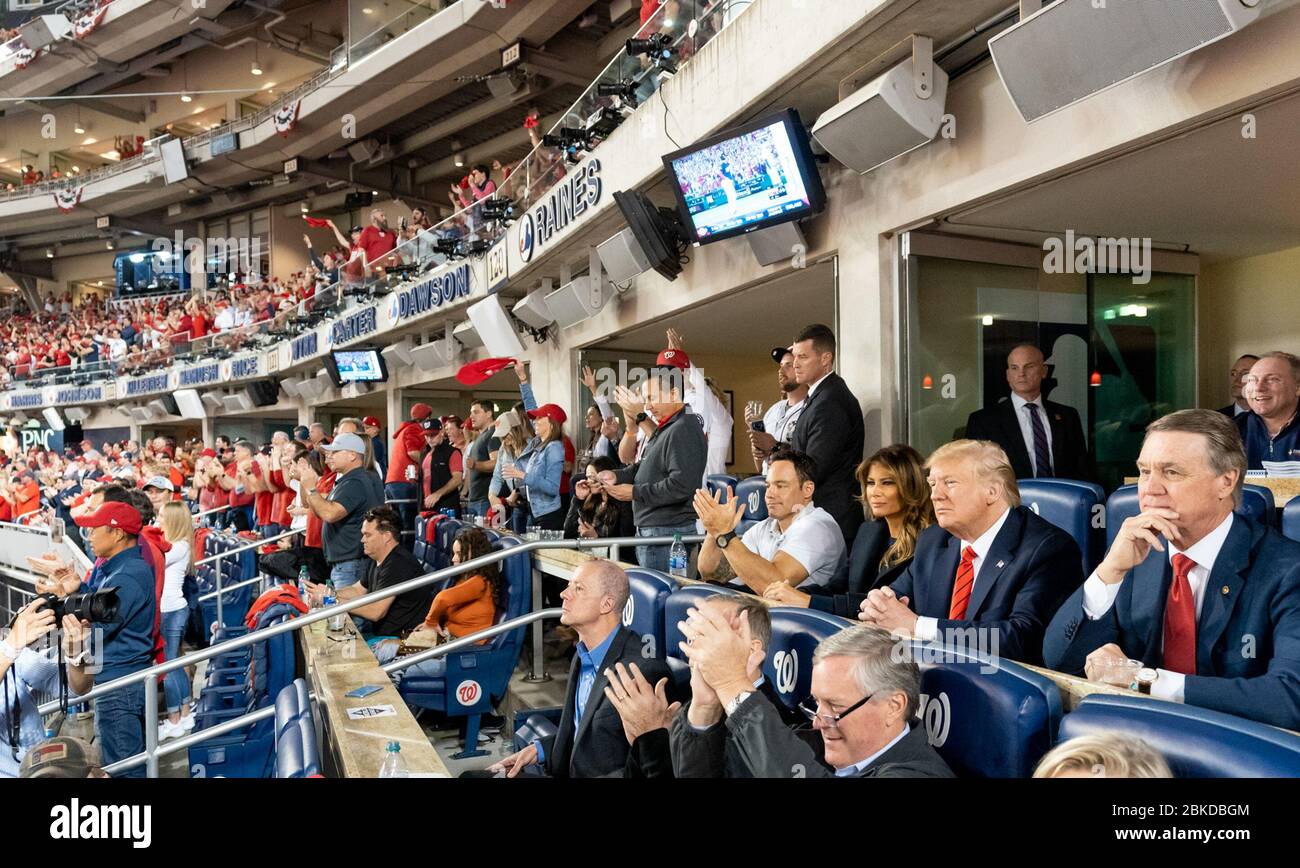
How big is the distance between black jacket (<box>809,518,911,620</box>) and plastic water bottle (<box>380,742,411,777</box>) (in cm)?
130

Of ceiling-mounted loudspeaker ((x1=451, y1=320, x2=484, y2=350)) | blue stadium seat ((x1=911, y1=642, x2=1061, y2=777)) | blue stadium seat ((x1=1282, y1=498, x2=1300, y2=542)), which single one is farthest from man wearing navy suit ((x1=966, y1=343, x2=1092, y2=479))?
ceiling-mounted loudspeaker ((x1=451, y1=320, x2=484, y2=350))

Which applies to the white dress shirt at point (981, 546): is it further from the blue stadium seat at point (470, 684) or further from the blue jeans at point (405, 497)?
the blue jeans at point (405, 497)

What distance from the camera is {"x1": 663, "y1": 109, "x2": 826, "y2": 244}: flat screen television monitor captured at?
457 cm

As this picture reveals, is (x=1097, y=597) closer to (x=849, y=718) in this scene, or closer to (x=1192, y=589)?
(x=1192, y=589)

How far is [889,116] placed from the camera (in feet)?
13.0

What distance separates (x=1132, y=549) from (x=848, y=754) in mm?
758

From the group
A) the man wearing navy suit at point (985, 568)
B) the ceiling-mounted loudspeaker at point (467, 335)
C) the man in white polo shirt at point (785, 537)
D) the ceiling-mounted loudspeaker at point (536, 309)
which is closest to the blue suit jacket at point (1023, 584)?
the man wearing navy suit at point (985, 568)

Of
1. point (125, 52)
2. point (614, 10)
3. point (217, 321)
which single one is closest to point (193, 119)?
point (125, 52)

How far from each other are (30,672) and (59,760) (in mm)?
2278

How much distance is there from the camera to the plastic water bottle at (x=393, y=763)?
2182mm

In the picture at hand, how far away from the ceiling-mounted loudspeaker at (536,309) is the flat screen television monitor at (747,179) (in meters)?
3.24

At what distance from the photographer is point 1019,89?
3.25 metres

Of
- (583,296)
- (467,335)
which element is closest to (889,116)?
(583,296)

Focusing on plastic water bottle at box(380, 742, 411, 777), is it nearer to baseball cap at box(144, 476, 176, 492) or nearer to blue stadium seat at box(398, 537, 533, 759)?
blue stadium seat at box(398, 537, 533, 759)
